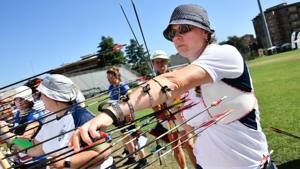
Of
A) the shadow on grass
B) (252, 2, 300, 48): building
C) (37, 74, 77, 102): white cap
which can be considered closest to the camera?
(37, 74, 77, 102): white cap

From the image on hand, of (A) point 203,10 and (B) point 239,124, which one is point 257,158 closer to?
(B) point 239,124

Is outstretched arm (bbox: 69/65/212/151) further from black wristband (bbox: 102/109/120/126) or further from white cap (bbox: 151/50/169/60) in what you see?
white cap (bbox: 151/50/169/60)

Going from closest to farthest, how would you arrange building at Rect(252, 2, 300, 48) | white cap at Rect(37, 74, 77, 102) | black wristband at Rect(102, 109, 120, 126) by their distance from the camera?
1. black wristband at Rect(102, 109, 120, 126)
2. white cap at Rect(37, 74, 77, 102)
3. building at Rect(252, 2, 300, 48)

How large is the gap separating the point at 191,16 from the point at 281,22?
413 feet

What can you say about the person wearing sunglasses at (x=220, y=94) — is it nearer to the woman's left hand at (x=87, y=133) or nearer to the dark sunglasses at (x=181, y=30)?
the dark sunglasses at (x=181, y=30)

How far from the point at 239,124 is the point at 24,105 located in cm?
373

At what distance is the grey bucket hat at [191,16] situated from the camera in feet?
7.24

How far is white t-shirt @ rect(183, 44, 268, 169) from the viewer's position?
222 centimetres

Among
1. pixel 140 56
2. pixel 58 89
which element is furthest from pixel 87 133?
pixel 140 56

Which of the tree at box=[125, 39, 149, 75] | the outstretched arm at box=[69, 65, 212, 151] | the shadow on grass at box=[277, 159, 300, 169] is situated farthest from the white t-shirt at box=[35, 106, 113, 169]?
the shadow on grass at box=[277, 159, 300, 169]

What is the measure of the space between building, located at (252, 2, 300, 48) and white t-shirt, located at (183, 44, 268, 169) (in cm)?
11818

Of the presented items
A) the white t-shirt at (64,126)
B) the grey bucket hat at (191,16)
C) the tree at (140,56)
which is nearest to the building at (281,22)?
the tree at (140,56)

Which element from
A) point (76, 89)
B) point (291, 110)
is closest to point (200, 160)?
point (76, 89)

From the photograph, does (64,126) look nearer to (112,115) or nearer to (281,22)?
(112,115)
